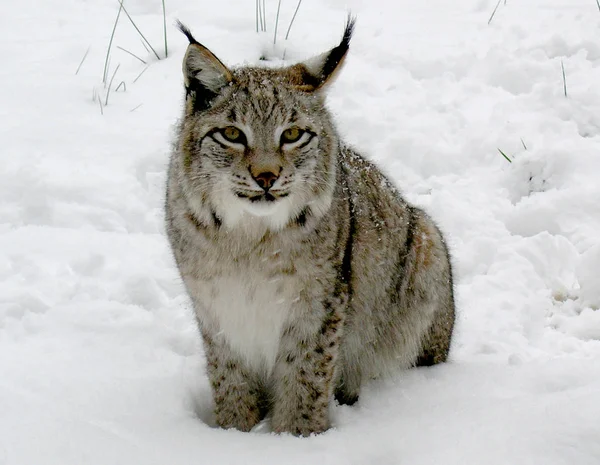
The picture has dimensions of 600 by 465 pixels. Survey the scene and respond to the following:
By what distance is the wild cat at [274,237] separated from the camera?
3490mm

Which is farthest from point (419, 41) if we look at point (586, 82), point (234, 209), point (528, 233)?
point (234, 209)

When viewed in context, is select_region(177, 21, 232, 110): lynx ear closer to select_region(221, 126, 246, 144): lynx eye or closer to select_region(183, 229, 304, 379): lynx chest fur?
select_region(221, 126, 246, 144): lynx eye

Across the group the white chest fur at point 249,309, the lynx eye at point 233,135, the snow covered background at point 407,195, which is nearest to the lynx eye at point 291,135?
the lynx eye at point 233,135

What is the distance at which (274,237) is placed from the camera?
143 inches

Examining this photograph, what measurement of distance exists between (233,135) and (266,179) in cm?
26

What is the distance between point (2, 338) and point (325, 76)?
1998 mm

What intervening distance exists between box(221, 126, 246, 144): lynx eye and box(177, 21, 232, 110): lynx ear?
209mm

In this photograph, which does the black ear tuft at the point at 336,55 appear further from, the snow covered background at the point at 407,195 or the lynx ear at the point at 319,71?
the snow covered background at the point at 407,195

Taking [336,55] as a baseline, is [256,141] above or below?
below

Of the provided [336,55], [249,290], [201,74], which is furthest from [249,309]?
[336,55]

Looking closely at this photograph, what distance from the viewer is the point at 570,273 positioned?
5.24 metres

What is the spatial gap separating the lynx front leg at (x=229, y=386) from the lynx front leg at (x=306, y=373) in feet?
0.47

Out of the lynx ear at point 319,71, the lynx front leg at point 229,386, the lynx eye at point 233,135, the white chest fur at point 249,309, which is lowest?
the lynx front leg at point 229,386

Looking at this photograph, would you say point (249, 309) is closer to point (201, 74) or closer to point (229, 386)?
point (229, 386)
